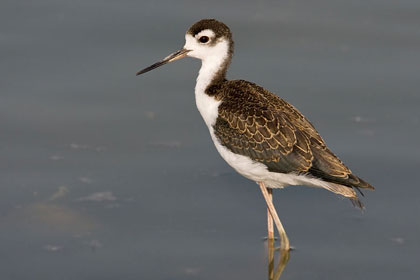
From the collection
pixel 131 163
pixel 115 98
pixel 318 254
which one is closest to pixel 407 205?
pixel 318 254

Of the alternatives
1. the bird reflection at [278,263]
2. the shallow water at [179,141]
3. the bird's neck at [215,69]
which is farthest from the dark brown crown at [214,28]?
the bird reflection at [278,263]

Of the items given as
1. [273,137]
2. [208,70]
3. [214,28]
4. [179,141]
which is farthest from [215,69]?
[179,141]

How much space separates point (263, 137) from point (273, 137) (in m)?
0.11

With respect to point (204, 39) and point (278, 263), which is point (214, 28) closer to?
point (204, 39)

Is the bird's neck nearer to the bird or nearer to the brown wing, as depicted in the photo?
the bird

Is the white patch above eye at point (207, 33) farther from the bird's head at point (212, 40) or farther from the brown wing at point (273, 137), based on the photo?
the brown wing at point (273, 137)

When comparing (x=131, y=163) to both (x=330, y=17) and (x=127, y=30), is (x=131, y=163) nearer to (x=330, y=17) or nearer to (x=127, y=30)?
(x=127, y=30)

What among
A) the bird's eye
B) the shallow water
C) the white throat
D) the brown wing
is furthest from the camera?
the bird's eye

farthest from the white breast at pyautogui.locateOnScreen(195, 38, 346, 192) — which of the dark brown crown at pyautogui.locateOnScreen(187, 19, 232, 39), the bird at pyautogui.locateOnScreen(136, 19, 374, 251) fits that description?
the dark brown crown at pyautogui.locateOnScreen(187, 19, 232, 39)

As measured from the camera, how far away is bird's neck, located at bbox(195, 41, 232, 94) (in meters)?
11.5

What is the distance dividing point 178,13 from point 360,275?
5.59m

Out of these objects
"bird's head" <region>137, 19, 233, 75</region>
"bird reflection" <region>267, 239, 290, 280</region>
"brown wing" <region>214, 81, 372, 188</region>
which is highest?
"bird's head" <region>137, 19, 233, 75</region>

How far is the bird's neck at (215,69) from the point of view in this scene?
1152 cm

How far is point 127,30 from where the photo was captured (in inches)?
562
